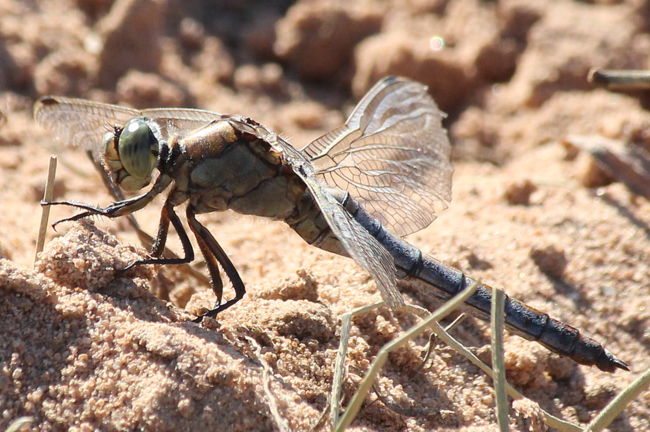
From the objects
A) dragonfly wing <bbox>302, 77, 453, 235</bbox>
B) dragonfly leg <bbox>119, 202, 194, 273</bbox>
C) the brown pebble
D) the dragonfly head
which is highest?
the brown pebble

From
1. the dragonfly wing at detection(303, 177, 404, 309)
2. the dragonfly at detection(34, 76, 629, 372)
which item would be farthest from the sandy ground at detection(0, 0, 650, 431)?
the dragonfly wing at detection(303, 177, 404, 309)

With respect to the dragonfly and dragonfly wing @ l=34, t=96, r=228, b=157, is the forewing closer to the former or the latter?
the dragonfly

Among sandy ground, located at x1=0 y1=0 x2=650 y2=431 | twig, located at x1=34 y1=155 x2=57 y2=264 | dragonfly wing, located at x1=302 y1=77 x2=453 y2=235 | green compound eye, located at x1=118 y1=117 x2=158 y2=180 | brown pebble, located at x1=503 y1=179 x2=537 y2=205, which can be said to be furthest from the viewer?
brown pebble, located at x1=503 y1=179 x2=537 y2=205

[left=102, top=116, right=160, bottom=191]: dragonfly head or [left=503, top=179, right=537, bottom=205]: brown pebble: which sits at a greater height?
[left=503, top=179, right=537, bottom=205]: brown pebble

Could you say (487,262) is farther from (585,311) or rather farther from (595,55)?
(595,55)

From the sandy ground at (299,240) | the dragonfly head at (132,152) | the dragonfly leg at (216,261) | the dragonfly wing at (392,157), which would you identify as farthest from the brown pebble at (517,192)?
the dragonfly head at (132,152)

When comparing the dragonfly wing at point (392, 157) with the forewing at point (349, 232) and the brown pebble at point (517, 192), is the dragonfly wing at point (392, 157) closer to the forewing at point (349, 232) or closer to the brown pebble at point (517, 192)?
the forewing at point (349, 232)

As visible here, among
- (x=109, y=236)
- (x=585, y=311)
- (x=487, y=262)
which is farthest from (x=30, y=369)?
(x=585, y=311)
